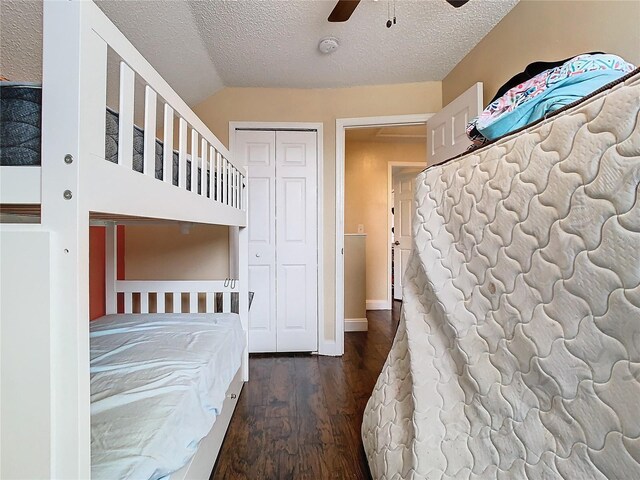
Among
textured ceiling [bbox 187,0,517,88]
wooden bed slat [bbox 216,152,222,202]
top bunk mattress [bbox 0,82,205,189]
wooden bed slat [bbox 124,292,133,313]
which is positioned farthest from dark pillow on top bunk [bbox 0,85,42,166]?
wooden bed slat [bbox 124,292,133,313]

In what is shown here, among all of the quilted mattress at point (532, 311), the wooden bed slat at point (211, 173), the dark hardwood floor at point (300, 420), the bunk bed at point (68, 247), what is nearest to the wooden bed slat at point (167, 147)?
the bunk bed at point (68, 247)

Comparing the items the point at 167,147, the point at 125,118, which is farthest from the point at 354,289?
Result: the point at 125,118

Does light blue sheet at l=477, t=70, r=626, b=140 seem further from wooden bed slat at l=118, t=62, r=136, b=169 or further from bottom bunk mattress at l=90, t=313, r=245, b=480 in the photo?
bottom bunk mattress at l=90, t=313, r=245, b=480

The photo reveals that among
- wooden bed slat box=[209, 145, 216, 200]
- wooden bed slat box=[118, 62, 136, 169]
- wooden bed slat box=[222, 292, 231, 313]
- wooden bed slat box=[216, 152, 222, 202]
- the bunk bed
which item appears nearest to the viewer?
the bunk bed

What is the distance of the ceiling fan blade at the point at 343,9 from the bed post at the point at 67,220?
127 centimetres

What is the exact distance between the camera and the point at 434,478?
0.84 metres

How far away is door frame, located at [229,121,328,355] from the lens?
8.96 ft

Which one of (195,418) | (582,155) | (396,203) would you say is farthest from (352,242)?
(582,155)

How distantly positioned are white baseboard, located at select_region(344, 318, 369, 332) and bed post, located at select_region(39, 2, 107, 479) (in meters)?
3.08

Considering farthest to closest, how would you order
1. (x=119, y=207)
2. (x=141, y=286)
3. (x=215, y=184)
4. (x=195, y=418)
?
(x=141, y=286) < (x=215, y=184) < (x=195, y=418) < (x=119, y=207)

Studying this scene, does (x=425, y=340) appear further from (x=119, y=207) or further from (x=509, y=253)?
(x=119, y=207)

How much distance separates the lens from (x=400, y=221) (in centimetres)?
505

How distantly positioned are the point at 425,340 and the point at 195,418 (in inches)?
29.7

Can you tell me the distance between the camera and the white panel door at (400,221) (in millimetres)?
4918
